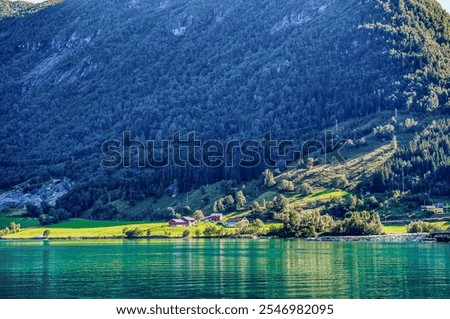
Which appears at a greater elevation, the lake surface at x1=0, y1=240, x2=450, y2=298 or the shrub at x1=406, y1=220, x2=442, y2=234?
the shrub at x1=406, y1=220, x2=442, y2=234

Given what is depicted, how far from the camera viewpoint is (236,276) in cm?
9038

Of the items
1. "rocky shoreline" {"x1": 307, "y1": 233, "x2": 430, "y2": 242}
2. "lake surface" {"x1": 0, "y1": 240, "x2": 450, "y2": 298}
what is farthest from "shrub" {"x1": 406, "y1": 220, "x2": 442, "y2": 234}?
"lake surface" {"x1": 0, "y1": 240, "x2": 450, "y2": 298}

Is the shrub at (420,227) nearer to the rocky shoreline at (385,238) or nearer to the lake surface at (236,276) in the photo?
the rocky shoreline at (385,238)

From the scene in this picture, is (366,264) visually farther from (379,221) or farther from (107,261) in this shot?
(379,221)

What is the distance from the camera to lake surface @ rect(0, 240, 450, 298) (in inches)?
2960

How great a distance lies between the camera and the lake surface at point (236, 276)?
75.2 metres

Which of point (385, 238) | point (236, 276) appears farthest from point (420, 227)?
point (236, 276)

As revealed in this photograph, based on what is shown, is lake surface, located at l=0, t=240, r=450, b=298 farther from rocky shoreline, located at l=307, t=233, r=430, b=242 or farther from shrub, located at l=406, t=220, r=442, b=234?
shrub, located at l=406, t=220, r=442, b=234

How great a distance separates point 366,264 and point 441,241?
76095mm

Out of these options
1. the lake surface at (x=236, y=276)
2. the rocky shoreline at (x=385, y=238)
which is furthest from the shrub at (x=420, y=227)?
the lake surface at (x=236, y=276)

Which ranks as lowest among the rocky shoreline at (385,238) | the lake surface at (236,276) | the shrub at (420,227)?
the lake surface at (236,276)

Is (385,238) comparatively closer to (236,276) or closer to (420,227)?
(420,227)
